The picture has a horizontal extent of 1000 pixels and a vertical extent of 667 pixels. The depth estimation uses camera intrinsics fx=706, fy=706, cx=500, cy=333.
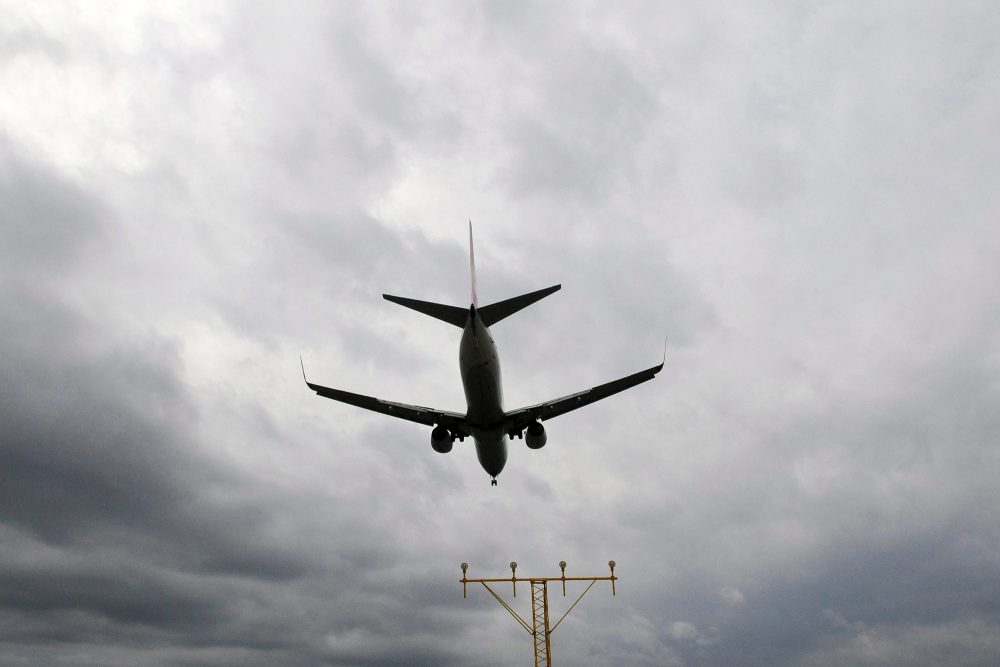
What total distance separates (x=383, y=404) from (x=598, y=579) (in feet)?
53.8

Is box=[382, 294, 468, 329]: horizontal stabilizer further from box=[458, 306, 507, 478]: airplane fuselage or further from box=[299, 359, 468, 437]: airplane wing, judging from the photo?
box=[299, 359, 468, 437]: airplane wing

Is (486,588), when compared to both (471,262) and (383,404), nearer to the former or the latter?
(383,404)

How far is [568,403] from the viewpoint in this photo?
4322cm

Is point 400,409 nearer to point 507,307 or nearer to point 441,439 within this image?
point 441,439

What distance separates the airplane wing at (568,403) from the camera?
133 ft

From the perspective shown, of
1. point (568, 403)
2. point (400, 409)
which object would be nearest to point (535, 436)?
point (568, 403)

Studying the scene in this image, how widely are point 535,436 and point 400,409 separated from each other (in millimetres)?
8603

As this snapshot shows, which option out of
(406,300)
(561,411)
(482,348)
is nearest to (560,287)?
(482,348)

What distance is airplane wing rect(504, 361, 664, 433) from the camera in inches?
1601

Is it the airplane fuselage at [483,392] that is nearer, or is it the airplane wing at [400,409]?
the airplane fuselage at [483,392]

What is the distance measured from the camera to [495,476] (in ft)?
159

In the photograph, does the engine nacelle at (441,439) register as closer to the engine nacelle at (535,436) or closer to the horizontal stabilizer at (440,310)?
the engine nacelle at (535,436)

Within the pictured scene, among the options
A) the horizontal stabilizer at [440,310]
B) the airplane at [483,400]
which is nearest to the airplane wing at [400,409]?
the airplane at [483,400]

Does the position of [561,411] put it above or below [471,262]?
below
